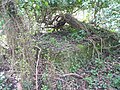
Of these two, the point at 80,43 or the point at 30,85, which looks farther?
the point at 80,43

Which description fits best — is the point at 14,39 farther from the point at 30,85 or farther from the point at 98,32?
the point at 98,32

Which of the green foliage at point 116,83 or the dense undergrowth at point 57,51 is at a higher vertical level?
the dense undergrowth at point 57,51

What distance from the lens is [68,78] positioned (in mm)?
3242

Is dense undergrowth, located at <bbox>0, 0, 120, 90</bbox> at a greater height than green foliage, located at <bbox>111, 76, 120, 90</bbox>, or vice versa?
dense undergrowth, located at <bbox>0, 0, 120, 90</bbox>

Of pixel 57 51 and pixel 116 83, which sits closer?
pixel 116 83

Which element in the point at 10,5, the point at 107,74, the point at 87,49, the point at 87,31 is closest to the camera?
the point at 10,5

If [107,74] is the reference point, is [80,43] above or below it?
above

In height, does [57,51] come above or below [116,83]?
above

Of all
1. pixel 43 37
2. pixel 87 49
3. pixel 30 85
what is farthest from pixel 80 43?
pixel 30 85

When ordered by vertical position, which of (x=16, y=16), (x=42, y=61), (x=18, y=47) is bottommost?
(x=42, y=61)

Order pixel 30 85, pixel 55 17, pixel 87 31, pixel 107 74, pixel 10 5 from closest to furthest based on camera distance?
pixel 10 5 < pixel 30 85 < pixel 107 74 < pixel 87 31 < pixel 55 17

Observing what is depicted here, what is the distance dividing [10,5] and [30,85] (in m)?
1.14

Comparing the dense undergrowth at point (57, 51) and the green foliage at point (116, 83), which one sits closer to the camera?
the dense undergrowth at point (57, 51)

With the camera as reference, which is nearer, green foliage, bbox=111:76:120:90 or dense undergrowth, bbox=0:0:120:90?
dense undergrowth, bbox=0:0:120:90
